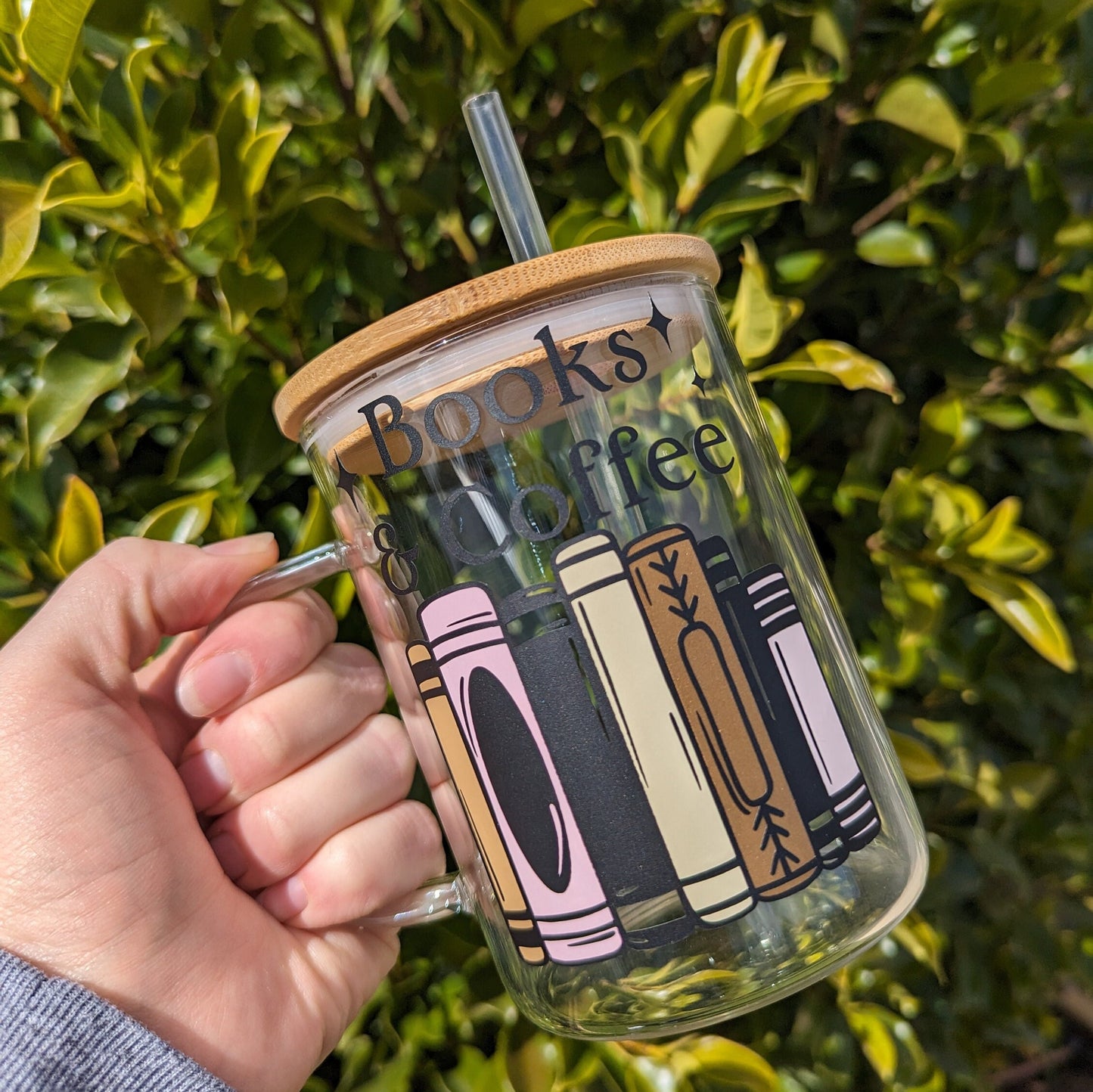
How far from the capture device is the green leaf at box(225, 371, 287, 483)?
0.74 meters

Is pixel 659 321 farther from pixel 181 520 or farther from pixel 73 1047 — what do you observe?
pixel 73 1047

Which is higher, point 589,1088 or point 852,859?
point 852,859

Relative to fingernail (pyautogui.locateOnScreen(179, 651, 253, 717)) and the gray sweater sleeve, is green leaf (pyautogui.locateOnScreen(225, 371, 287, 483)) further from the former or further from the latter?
the gray sweater sleeve

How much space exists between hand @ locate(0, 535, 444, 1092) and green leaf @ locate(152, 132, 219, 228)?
0.80 feet

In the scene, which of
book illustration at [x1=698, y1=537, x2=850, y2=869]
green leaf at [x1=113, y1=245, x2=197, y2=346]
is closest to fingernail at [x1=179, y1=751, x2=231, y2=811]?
green leaf at [x1=113, y1=245, x2=197, y2=346]

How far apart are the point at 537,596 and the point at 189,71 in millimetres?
554

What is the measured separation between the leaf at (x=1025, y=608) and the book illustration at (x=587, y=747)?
0.45 meters

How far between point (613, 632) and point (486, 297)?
197mm

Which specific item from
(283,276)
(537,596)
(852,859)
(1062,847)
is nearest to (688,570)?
(537,596)

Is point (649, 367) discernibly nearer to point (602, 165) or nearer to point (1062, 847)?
point (602, 165)

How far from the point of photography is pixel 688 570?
52 cm

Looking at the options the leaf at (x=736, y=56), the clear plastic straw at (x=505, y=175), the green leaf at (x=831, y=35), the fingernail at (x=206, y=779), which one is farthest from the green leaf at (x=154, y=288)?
the green leaf at (x=831, y=35)

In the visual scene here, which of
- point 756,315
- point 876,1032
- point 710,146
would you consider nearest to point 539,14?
point 710,146

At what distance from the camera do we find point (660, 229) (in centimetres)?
74
